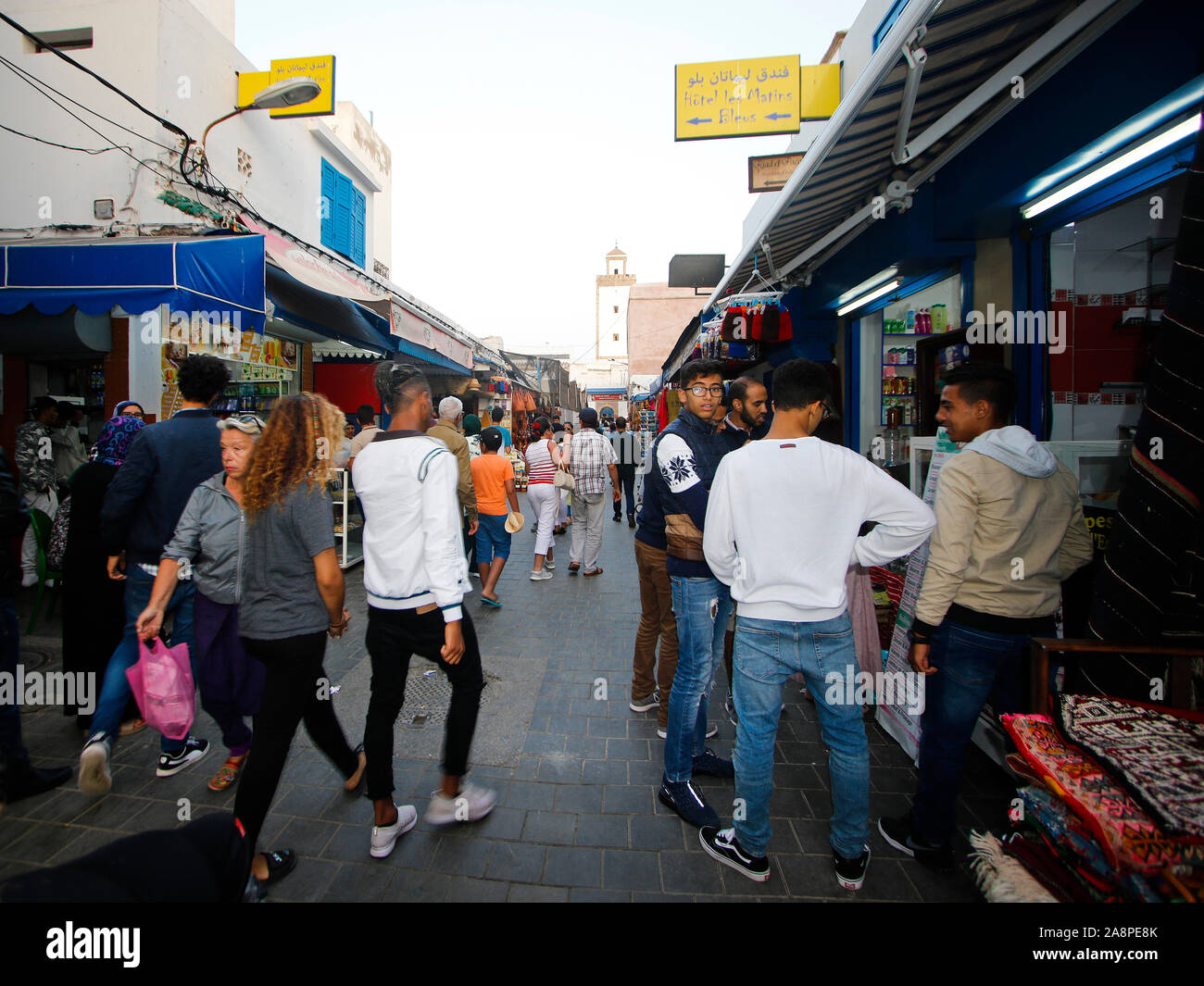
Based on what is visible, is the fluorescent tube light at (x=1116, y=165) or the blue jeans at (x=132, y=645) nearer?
the fluorescent tube light at (x=1116, y=165)

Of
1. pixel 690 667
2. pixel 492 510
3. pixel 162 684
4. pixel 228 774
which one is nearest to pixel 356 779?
pixel 228 774

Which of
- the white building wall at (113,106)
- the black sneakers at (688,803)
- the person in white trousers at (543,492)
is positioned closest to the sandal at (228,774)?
the black sneakers at (688,803)

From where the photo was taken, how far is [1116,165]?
3.24 m

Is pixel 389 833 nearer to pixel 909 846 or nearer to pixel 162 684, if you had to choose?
pixel 162 684

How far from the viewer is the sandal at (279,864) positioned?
7.72 ft

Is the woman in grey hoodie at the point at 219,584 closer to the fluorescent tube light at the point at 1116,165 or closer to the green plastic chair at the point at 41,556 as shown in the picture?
the green plastic chair at the point at 41,556

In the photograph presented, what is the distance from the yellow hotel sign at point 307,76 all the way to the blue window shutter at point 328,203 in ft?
7.56

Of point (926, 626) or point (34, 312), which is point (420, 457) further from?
point (34, 312)

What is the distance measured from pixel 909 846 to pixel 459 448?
442cm

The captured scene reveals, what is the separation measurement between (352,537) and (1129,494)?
838 centimetres

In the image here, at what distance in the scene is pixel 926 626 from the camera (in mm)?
2359

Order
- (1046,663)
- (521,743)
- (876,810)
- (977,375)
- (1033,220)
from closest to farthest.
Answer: (1046,663) → (977,375) → (876,810) → (521,743) → (1033,220)

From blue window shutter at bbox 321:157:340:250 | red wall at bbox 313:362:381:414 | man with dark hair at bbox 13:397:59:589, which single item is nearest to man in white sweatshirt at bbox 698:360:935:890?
man with dark hair at bbox 13:397:59:589
